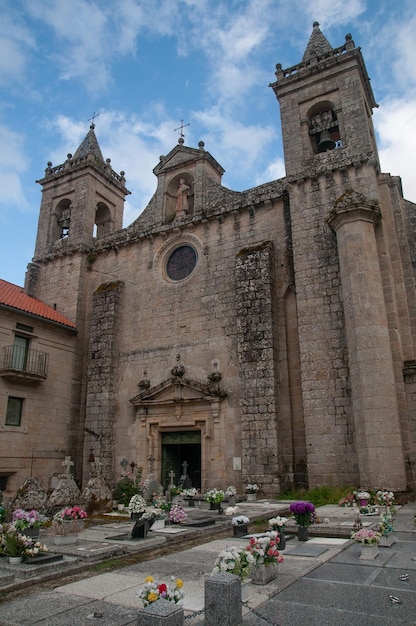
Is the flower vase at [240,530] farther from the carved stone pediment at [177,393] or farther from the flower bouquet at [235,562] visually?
the carved stone pediment at [177,393]

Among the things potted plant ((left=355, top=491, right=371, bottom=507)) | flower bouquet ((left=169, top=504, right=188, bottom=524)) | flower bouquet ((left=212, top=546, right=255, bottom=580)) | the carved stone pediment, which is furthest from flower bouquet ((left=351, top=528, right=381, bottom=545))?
the carved stone pediment

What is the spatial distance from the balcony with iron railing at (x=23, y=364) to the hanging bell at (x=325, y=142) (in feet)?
46.0

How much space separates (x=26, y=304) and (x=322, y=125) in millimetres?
14170

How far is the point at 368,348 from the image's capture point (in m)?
13.2

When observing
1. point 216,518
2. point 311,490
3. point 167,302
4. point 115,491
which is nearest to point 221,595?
point 216,518

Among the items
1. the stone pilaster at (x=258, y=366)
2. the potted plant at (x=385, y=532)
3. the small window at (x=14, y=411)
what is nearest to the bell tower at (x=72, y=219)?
the small window at (x=14, y=411)

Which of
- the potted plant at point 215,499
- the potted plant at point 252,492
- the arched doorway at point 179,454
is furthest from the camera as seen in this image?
the arched doorway at point 179,454

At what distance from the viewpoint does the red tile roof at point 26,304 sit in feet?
60.0

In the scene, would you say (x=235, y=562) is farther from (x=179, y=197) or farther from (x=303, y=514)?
(x=179, y=197)

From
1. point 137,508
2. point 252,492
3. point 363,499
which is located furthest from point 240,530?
point 252,492

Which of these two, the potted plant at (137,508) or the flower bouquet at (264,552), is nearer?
the flower bouquet at (264,552)

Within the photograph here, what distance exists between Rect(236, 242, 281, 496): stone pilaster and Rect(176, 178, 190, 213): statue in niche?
4.69 m

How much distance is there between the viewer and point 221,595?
4.16m

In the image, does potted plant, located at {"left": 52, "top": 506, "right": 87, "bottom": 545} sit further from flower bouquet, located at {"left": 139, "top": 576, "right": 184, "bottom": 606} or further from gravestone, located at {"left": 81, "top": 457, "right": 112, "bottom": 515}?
gravestone, located at {"left": 81, "top": 457, "right": 112, "bottom": 515}
